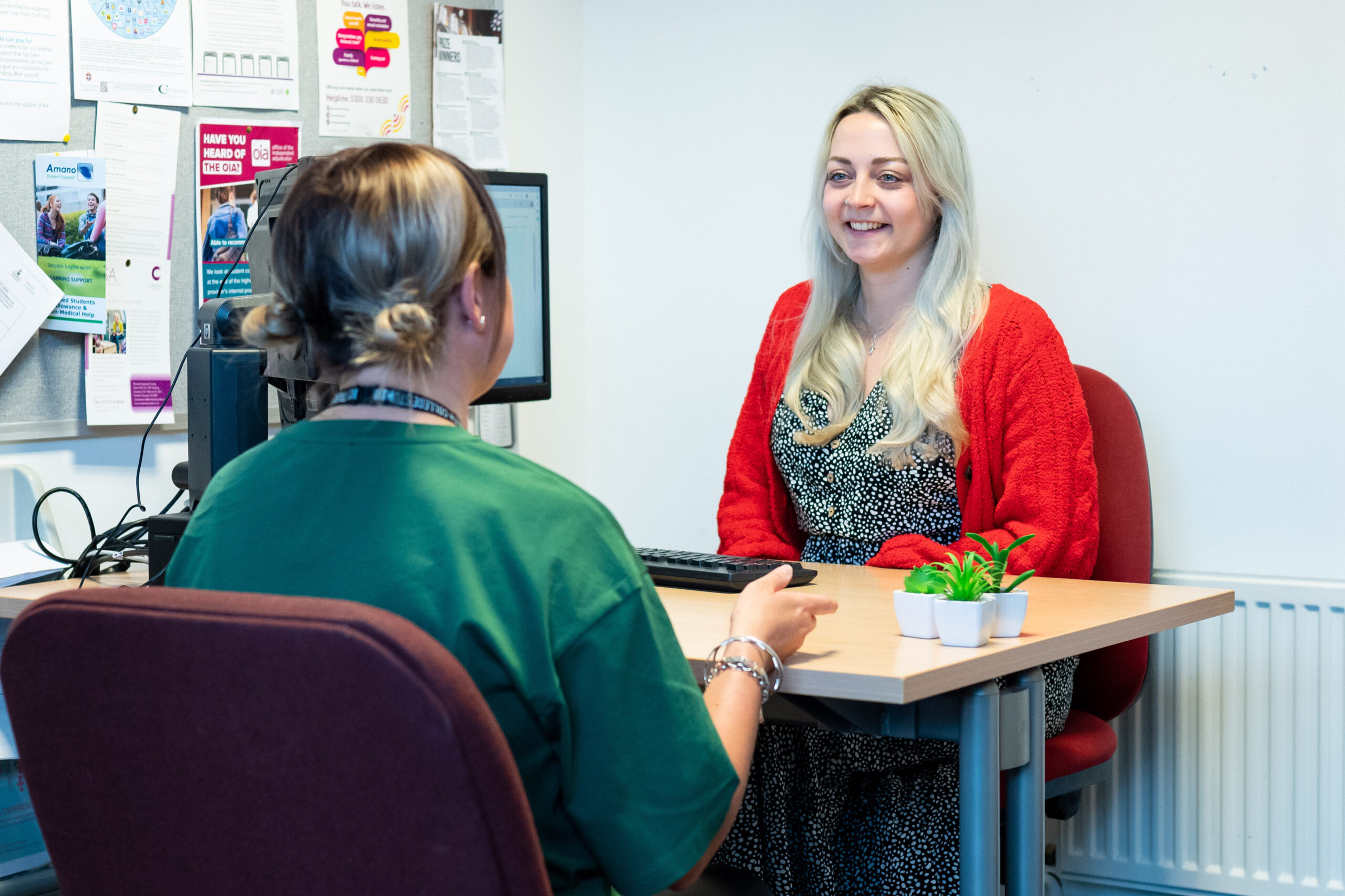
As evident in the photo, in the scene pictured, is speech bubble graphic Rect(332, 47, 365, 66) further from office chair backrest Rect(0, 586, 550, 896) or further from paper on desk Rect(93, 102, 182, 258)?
office chair backrest Rect(0, 586, 550, 896)

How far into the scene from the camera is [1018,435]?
5.95 ft

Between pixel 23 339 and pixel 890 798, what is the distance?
1378mm

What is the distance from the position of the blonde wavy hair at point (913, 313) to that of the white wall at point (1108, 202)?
1.00 ft

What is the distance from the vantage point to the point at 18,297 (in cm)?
181

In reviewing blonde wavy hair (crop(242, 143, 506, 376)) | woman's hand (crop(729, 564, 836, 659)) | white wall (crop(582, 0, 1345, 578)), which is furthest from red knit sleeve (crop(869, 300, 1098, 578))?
blonde wavy hair (crop(242, 143, 506, 376))

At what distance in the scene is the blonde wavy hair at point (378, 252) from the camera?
0.84m

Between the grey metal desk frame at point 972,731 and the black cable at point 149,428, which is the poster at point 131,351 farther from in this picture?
the grey metal desk frame at point 972,731

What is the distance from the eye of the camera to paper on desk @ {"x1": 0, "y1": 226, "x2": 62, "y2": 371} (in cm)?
179

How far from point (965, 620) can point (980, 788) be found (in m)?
0.18

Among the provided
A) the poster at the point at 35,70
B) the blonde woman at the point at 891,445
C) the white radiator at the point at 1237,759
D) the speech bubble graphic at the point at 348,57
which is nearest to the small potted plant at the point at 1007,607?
the blonde woman at the point at 891,445

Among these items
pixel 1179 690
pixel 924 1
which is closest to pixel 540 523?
pixel 1179 690

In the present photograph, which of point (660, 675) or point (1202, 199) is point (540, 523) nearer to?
point (660, 675)

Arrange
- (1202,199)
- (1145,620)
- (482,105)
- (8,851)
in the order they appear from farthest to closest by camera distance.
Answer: (482,105) < (1202,199) < (8,851) < (1145,620)

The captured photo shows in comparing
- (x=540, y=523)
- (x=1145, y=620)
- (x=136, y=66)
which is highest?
(x=136, y=66)
